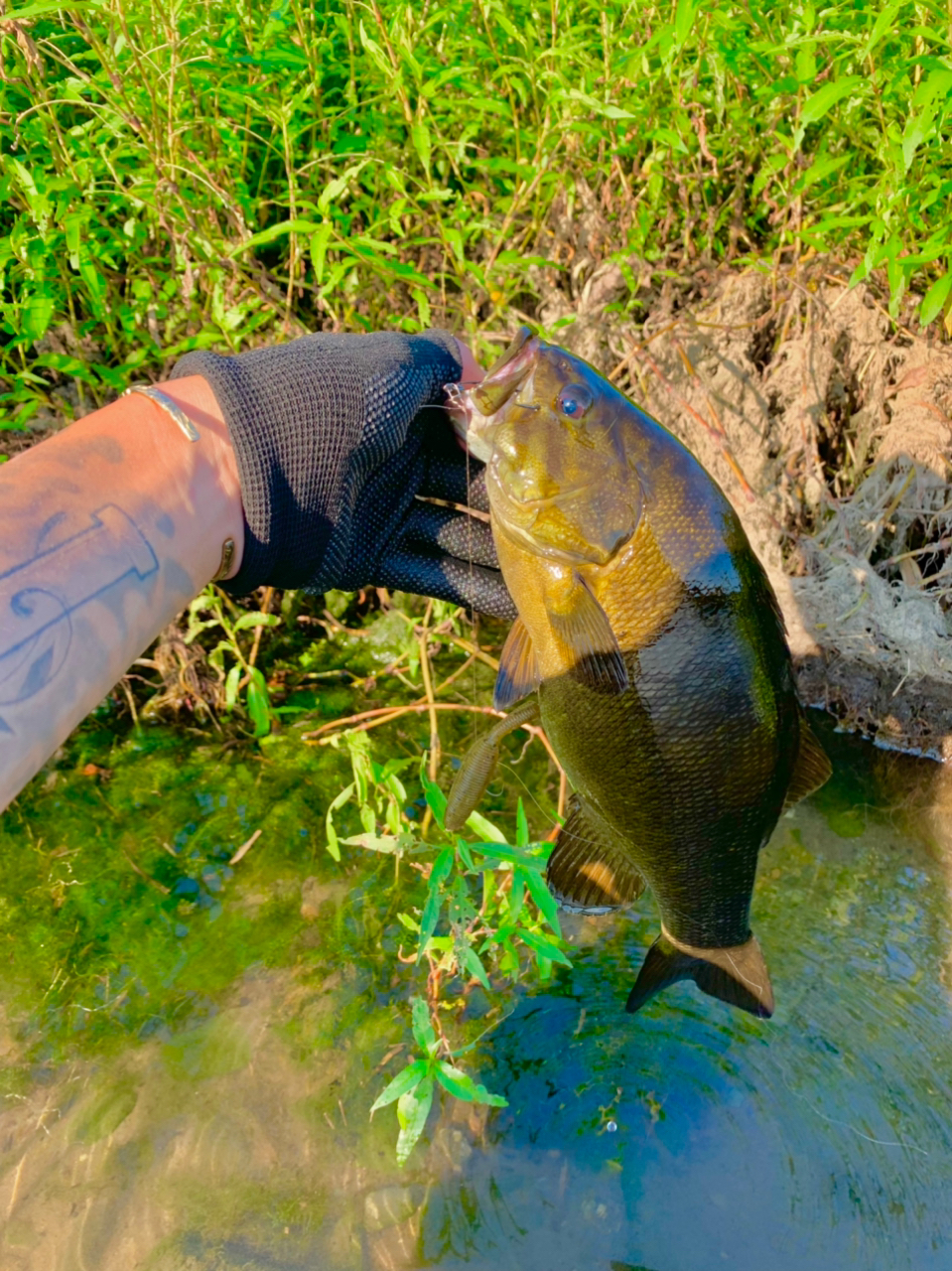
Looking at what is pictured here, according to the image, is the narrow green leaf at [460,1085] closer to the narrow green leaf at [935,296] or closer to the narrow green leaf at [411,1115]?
the narrow green leaf at [411,1115]

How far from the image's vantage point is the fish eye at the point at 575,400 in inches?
70.6

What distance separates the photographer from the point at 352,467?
2.26 metres

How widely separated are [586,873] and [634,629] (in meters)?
0.71

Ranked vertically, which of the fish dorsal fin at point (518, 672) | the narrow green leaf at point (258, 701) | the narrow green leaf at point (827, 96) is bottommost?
the narrow green leaf at point (258, 701)

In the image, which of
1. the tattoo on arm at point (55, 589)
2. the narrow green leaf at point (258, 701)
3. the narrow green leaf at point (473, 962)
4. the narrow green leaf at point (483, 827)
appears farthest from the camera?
the narrow green leaf at point (258, 701)

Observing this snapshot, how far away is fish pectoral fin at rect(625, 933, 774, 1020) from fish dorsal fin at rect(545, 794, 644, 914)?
0.15 metres

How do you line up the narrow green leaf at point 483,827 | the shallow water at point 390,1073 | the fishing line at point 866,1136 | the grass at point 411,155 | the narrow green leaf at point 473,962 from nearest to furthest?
the narrow green leaf at point 473,962, the narrow green leaf at point 483,827, the shallow water at point 390,1073, the fishing line at point 866,1136, the grass at point 411,155

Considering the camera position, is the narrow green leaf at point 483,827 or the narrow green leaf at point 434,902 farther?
the narrow green leaf at point 483,827

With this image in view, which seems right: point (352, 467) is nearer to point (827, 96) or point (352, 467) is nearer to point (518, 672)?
point (518, 672)

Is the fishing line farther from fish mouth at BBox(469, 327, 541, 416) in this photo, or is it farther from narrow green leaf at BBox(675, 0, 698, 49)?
narrow green leaf at BBox(675, 0, 698, 49)

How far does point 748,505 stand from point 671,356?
67 cm

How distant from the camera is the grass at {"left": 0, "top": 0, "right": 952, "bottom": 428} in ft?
8.98

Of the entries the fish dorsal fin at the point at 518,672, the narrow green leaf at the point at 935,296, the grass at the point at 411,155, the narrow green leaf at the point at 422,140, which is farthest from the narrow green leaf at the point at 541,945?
the narrow green leaf at the point at 935,296

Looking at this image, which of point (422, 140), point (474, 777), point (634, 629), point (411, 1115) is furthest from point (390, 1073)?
point (422, 140)
